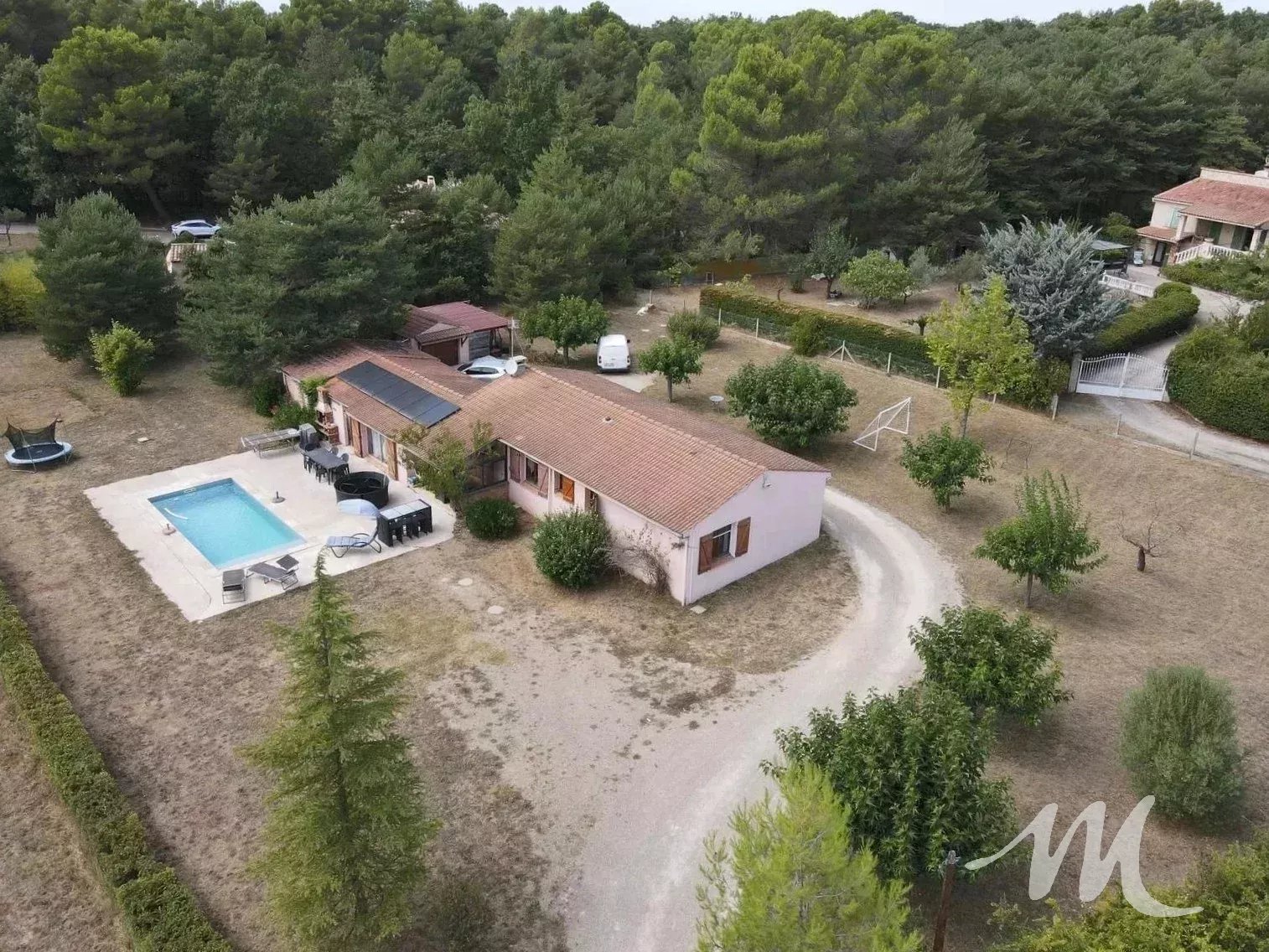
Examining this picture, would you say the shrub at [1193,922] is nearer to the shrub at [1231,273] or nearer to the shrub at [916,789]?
the shrub at [916,789]

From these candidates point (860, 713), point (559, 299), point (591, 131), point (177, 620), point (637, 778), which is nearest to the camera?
point (860, 713)

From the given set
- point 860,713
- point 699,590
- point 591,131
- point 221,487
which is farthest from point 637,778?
point 591,131

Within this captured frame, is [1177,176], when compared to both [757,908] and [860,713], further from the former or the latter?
[757,908]

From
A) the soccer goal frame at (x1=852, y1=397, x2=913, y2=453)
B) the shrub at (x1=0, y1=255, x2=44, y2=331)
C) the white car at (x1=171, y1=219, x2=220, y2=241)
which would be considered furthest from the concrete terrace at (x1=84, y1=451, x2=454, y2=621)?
the white car at (x1=171, y1=219, x2=220, y2=241)

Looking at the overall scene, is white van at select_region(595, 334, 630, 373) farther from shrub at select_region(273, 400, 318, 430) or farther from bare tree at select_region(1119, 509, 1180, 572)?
bare tree at select_region(1119, 509, 1180, 572)

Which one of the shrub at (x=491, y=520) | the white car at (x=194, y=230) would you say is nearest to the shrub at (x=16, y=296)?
the white car at (x=194, y=230)
